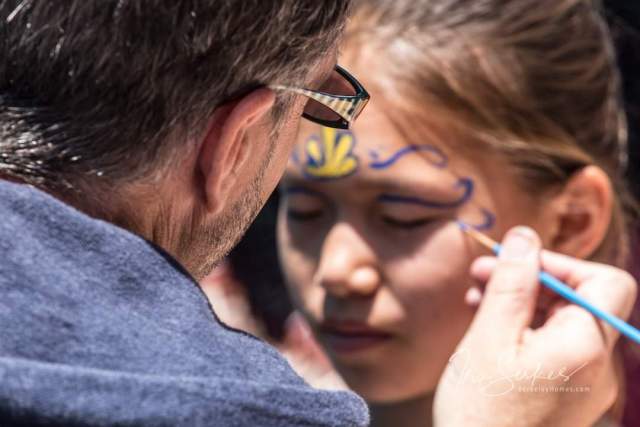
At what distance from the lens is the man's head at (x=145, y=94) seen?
0.74 metres

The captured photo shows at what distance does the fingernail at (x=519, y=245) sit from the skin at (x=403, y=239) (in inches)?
6.8

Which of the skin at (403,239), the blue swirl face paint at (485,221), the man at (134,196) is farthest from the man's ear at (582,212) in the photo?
the man at (134,196)

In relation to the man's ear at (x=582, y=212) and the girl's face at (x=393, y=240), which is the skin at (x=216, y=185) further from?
the man's ear at (x=582, y=212)

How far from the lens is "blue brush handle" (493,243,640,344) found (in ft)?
4.00

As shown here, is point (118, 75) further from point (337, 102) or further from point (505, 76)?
point (505, 76)

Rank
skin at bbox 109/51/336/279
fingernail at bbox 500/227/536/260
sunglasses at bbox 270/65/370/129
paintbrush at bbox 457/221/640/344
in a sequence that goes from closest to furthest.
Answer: skin at bbox 109/51/336/279
sunglasses at bbox 270/65/370/129
paintbrush at bbox 457/221/640/344
fingernail at bbox 500/227/536/260

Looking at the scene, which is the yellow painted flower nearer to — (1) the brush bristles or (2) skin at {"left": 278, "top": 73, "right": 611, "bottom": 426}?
(2) skin at {"left": 278, "top": 73, "right": 611, "bottom": 426}

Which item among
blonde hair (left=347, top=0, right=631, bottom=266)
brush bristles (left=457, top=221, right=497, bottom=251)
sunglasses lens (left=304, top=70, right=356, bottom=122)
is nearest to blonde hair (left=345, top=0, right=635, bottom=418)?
blonde hair (left=347, top=0, right=631, bottom=266)

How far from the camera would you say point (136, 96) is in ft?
2.48

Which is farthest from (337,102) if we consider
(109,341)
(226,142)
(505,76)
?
(505,76)

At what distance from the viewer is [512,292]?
1274 millimetres

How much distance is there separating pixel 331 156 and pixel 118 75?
2.78 feet

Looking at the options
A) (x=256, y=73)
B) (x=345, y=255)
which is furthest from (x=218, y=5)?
(x=345, y=255)

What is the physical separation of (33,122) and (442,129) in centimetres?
90
